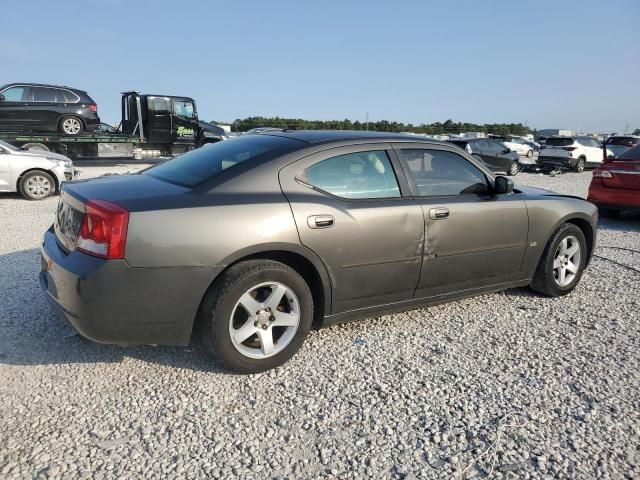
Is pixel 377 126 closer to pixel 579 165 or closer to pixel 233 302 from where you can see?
pixel 579 165

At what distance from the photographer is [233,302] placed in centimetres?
281

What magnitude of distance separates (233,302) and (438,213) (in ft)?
5.31

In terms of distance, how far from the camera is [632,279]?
509cm

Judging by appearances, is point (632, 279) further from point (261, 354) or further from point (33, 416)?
point (33, 416)

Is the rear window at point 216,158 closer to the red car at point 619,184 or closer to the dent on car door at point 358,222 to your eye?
the dent on car door at point 358,222

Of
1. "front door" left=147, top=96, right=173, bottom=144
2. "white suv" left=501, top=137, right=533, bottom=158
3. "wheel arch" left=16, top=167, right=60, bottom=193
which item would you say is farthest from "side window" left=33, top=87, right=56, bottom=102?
"white suv" left=501, top=137, right=533, bottom=158

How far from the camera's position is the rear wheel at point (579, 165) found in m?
20.0

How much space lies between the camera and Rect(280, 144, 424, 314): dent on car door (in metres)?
3.04

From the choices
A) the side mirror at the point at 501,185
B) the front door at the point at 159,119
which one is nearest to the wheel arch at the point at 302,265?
the side mirror at the point at 501,185

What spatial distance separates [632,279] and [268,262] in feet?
13.7

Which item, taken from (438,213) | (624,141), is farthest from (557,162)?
(438,213)

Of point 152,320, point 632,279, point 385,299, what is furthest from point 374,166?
point 632,279

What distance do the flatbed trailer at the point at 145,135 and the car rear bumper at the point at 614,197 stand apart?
45.2ft

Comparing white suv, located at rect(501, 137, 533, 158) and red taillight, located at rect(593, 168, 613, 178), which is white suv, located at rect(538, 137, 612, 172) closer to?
white suv, located at rect(501, 137, 533, 158)
